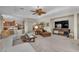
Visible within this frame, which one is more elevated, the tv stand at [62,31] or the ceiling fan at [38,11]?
the ceiling fan at [38,11]

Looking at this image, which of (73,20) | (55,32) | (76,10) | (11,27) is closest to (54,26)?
(55,32)

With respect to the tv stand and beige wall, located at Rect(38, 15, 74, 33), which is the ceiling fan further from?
the tv stand

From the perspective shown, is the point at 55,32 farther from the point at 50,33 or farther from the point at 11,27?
the point at 11,27

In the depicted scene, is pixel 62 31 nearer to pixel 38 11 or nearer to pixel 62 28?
pixel 62 28

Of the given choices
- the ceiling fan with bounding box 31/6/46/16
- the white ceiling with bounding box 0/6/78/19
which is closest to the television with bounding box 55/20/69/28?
the white ceiling with bounding box 0/6/78/19

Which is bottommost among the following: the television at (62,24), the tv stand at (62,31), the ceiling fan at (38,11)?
the tv stand at (62,31)

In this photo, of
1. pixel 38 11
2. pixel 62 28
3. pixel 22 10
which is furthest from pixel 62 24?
pixel 22 10

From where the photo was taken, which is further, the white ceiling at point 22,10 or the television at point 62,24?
the television at point 62,24

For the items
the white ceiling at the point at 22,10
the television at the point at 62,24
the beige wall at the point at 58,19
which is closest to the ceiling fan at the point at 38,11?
the white ceiling at the point at 22,10

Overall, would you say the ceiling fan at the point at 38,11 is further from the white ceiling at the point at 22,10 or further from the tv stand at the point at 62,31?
the tv stand at the point at 62,31

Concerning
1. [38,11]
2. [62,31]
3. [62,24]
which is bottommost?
[62,31]

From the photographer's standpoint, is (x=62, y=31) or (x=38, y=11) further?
(x=62, y=31)
